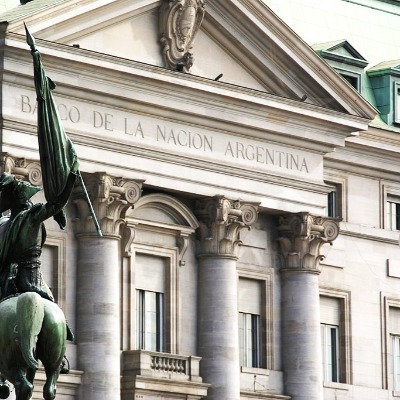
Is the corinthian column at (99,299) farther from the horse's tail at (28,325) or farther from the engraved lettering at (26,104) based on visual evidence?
the horse's tail at (28,325)

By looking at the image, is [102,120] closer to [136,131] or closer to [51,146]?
[136,131]

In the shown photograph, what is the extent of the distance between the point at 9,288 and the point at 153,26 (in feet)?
137

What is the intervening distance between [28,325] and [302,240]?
46.4 metres

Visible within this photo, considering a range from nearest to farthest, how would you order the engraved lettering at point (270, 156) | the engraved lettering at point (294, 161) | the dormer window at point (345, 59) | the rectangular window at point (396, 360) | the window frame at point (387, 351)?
the engraved lettering at point (270, 156) < the engraved lettering at point (294, 161) < the dormer window at point (345, 59) < the window frame at point (387, 351) < the rectangular window at point (396, 360)

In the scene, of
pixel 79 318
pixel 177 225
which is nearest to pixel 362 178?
pixel 177 225

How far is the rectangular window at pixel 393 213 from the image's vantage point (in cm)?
7031

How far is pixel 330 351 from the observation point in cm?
6775

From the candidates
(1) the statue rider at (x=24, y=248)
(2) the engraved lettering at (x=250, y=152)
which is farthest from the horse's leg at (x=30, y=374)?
(2) the engraved lettering at (x=250, y=152)

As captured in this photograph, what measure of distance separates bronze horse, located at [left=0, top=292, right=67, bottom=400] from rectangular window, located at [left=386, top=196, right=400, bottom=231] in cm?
5101

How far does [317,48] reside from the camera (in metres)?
68.4

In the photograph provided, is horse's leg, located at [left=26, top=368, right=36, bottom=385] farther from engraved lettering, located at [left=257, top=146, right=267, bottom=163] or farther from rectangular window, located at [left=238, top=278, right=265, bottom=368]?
rectangular window, located at [left=238, top=278, right=265, bottom=368]

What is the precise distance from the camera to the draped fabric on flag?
63.9 ft

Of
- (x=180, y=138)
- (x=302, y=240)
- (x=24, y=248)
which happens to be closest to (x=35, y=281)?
(x=24, y=248)

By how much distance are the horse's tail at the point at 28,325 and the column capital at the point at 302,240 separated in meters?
46.1
